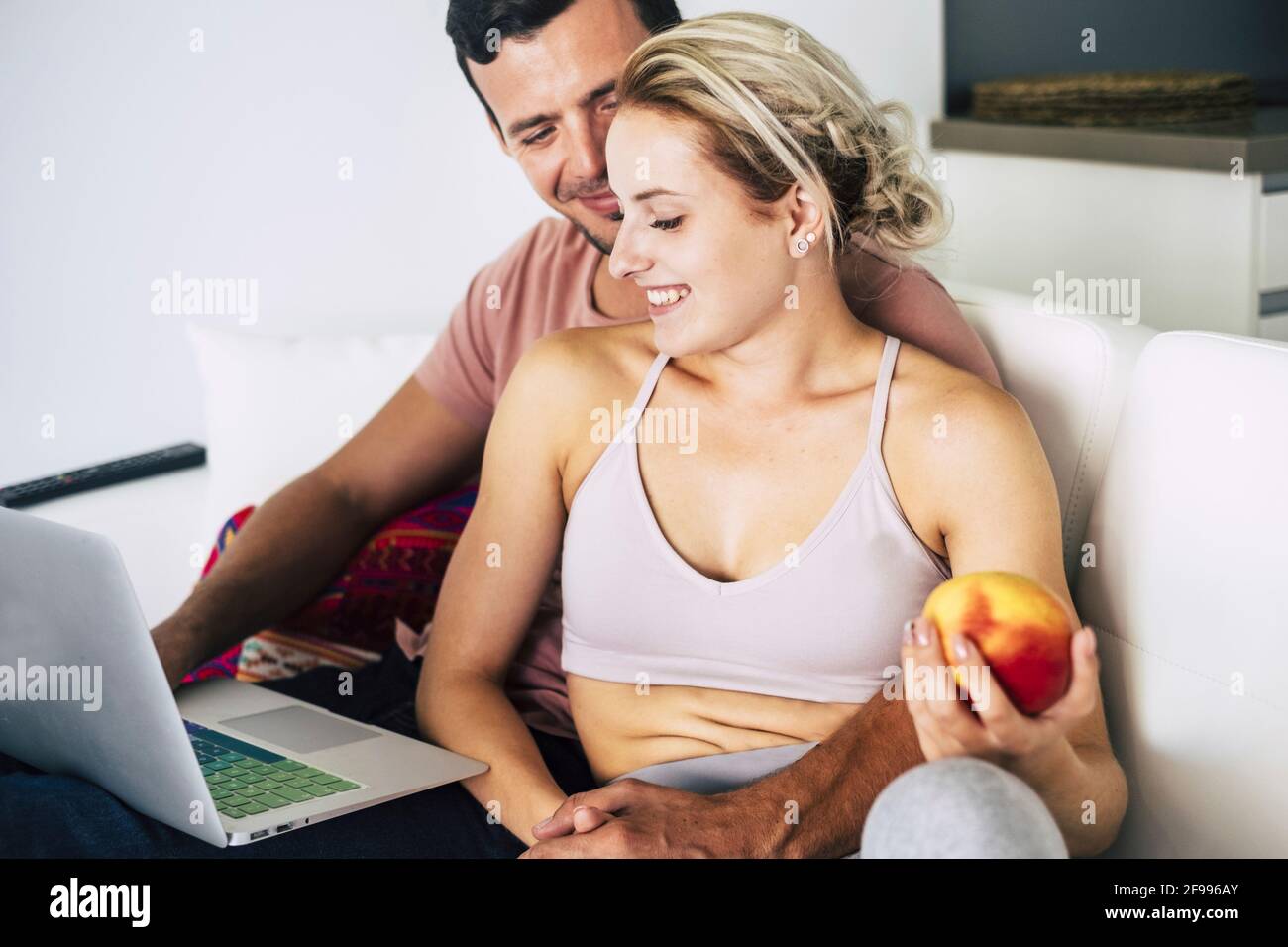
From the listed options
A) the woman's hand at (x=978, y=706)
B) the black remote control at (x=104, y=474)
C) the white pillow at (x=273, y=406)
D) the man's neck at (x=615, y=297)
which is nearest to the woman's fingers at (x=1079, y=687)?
the woman's hand at (x=978, y=706)

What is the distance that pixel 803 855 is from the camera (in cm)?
113

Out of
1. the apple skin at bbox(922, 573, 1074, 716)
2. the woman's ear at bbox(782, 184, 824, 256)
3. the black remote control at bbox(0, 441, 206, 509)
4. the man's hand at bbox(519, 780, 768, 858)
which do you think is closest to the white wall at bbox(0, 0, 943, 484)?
the black remote control at bbox(0, 441, 206, 509)

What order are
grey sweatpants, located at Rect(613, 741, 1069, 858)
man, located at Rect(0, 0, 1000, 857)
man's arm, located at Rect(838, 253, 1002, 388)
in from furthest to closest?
1. man's arm, located at Rect(838, 253, 1002, 388)
2. man, located at Rect(0, 0, 1000, 857)
3. grey sweatpants, located at Rect(613, 741, 1069, 858)

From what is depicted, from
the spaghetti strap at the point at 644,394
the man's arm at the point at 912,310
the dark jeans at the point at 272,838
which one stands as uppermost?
the man's arm at the point at 912,310

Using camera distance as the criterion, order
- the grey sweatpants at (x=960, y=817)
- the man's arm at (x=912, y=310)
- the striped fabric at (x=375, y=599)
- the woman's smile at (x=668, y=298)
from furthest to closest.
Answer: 1. the striped fabric at (x=375, y=599)
2. the man's arm at (x=912, y=310)
3. the woman's smile at (x=668, y=298)
4. the grey sweatpants at (x=960, y=817)

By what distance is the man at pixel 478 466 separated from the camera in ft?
3.79

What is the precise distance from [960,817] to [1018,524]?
37 centimetres

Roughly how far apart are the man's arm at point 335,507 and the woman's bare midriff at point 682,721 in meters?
0.45

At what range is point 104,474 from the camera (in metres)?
1.89

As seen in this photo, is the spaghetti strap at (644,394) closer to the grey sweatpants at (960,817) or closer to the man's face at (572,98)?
the man's face at (572,98)

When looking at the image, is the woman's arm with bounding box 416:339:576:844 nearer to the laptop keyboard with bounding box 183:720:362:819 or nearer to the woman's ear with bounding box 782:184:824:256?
the laptop keyboard with bounding box 183:720:362:819

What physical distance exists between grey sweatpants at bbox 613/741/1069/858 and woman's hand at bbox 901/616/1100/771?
0.02 metres

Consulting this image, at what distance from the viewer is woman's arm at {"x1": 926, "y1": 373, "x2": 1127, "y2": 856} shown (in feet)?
3.60

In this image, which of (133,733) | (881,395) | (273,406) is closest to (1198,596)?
(881,395)
